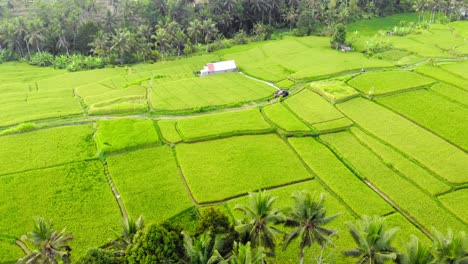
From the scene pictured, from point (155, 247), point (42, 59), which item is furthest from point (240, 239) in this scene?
point (42, 59)

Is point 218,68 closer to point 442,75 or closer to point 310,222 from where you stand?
point 442,75

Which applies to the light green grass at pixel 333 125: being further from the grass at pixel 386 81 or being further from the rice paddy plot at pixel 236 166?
the grass at pixel 386 81

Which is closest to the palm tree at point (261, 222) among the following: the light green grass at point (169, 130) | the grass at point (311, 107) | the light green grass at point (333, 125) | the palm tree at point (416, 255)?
the palm tree at point (416, 255)

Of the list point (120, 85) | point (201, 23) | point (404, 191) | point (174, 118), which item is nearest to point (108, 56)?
point (120, 85)

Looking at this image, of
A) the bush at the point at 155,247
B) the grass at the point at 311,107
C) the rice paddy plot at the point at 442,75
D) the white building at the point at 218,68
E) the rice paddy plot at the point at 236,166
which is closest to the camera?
the bush at the point at 155,247

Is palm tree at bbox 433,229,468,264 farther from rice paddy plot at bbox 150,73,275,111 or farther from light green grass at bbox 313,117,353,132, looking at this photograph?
rice paddy plot at bbox 150,73,275,111
